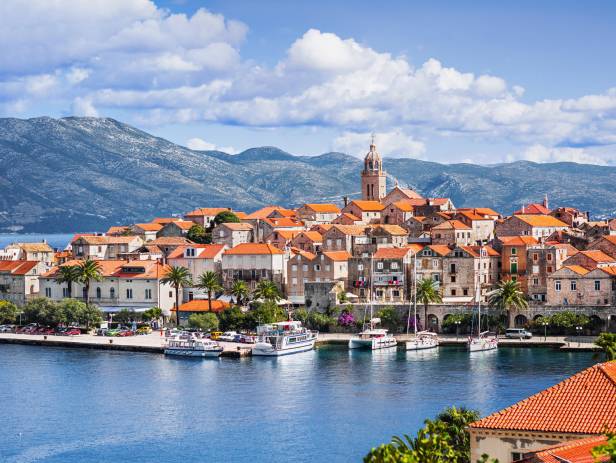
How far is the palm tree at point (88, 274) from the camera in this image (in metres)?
127

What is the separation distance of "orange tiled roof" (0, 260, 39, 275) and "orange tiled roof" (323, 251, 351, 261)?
118 feet

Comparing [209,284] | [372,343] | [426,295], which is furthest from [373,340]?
[209,284]

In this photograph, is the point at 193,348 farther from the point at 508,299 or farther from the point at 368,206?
the point at 368,206

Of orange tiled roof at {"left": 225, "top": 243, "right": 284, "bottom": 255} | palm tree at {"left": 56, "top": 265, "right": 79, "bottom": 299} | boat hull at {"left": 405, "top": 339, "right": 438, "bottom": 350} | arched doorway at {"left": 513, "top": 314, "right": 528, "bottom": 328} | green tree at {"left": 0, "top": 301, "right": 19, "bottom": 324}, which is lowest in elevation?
boat hull at {"left": 405, "top": 339, "right": 438, "bottom": 350}

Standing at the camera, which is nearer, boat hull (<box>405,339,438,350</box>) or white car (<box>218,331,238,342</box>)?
boat hull (<box>405,339,438,350</box>)

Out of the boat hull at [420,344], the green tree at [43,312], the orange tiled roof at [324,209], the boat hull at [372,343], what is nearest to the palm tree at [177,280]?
the green tree at [43,312]

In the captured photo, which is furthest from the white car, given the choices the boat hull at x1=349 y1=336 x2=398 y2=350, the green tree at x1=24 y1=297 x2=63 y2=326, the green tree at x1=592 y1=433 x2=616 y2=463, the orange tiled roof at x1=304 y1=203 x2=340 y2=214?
the green tree at x1=592 y1=433 x2=616 y2=463

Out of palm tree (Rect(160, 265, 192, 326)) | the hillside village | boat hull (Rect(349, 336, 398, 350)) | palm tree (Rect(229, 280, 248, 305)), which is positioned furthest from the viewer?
palm tree (Rect(229, 280, 248, 305))

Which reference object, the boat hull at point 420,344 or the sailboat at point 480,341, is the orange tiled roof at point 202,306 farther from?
the sailboat at point 480,341

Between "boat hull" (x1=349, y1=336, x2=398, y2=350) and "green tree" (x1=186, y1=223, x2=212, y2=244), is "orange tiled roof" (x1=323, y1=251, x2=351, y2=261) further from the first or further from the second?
"green tree" (x1=186, y1=223, x2=212, y2=244)

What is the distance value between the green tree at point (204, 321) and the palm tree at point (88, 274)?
15082 mm

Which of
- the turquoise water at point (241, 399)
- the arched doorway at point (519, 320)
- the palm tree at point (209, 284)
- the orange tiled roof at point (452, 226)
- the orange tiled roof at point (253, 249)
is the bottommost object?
the turquoise water at point (241, 399)

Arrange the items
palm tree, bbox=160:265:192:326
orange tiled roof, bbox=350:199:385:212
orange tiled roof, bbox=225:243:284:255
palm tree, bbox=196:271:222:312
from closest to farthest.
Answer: palm tree, bbox=196:271:222:312 → palm tree, bbox=160:265:192:326 → orange tiled roof, bbox=225:243:284:255 → orange tiled roof, bbox=350:199:385:212

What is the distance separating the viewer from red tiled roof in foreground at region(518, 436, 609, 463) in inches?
1102
